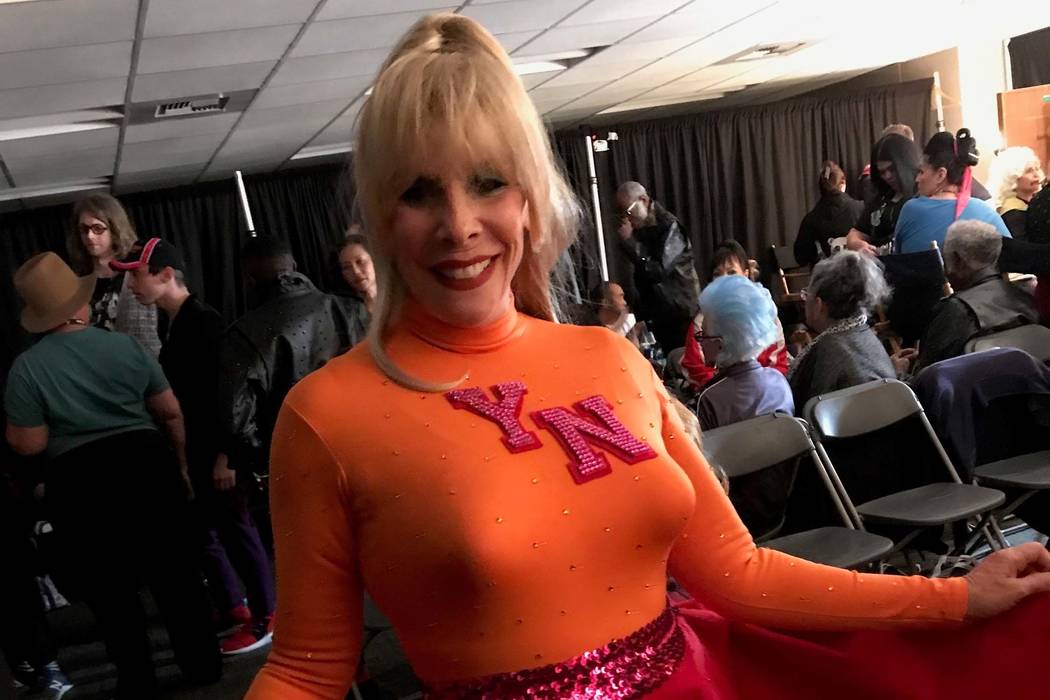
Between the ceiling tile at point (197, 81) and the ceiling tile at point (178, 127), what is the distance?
2.01 ft

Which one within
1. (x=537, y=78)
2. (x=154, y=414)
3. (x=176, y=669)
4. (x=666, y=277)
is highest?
(x=537, y=78)

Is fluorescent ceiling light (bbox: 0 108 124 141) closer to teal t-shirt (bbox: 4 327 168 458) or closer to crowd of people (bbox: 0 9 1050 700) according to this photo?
teal t-shirt (bbox: 4 327 168 458)

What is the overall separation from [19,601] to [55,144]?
9.43 feet

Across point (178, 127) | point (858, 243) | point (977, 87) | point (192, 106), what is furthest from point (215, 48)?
point (977, 87)

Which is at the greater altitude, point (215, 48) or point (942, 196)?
point (215, 48)

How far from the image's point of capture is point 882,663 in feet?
3.22

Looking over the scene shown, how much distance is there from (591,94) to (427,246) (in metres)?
6.61

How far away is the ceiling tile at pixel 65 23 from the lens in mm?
3121

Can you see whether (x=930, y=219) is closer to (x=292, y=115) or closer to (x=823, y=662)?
(x=823, y=662)

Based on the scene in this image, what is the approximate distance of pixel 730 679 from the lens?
100cm

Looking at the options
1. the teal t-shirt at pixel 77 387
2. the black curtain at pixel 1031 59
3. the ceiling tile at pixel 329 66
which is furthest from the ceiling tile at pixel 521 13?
the black curtain at pixel 1031 59

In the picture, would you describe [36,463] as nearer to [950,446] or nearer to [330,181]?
[950,446]

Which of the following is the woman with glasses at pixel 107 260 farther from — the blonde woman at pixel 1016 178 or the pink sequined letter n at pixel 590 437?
the blonde woman at pixel 1016 178

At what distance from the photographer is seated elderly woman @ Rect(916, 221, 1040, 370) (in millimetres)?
3406
